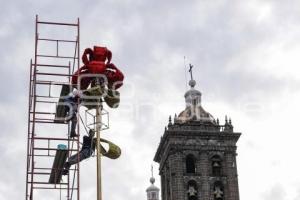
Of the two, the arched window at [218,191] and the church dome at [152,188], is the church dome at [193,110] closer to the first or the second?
the arched window at [218,191]

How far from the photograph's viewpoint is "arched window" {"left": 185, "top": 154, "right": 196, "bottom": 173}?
7775 centimetres

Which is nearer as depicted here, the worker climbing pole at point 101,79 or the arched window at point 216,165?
the worker climbing pole at point 101,79

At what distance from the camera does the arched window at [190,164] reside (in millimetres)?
77750

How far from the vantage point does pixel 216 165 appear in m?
78.1

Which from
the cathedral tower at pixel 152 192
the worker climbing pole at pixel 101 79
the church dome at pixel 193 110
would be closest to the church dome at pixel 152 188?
the cathedral tower at pixel 152 192

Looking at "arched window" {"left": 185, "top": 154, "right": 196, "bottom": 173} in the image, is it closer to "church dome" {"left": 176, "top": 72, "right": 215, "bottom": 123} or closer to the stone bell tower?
the stone bell tower

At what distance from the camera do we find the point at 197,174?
3022 inches

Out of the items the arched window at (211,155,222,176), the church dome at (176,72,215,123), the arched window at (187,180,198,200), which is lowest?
the arched window at (187,180,198,200)

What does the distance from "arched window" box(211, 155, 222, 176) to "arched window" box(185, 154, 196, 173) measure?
1825 millimetres

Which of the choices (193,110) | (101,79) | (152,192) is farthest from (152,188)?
(101,79)

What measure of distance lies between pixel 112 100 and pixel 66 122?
9.43ft

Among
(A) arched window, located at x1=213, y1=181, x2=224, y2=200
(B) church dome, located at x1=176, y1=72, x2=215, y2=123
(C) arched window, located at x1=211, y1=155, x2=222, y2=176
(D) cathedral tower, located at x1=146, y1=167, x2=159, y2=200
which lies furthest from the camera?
(D) cathedral tower, located at x1=146, y1=167, x2=159, y2=200

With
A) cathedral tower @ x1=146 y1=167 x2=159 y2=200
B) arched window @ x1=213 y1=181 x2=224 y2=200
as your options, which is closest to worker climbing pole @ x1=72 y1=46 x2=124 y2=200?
arched window @ x1=213 y1=181 x2=224 y2=200

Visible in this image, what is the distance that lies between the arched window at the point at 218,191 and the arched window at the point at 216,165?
1.21 metres
